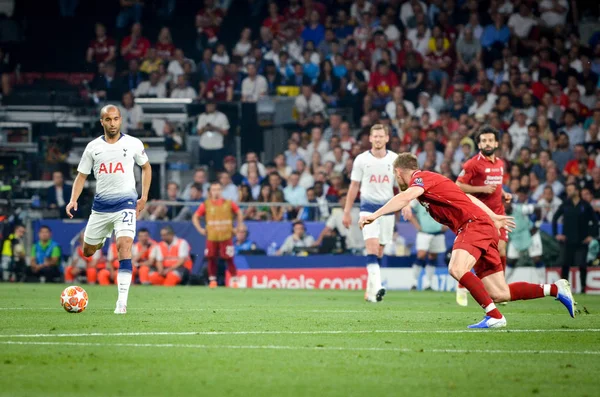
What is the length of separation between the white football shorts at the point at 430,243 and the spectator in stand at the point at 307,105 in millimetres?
6062

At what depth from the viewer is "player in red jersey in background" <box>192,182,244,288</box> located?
22781 millimetres

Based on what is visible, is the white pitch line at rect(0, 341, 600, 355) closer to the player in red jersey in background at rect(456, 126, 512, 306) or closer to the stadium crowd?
the player in red jersey in background at rect(456, 126, 512, 306)

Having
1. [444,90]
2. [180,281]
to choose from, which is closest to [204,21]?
[444,90]

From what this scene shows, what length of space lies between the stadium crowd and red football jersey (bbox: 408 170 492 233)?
1222 centimetres

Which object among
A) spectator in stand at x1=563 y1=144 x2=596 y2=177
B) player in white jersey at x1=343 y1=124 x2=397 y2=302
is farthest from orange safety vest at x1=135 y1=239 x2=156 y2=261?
spectator in stand at x1=563 y1=144 x2=596 y2=177

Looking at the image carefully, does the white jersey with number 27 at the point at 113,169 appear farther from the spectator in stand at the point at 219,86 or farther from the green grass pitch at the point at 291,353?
the spectator in stand at the point at 219,86

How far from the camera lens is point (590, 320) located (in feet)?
40.5

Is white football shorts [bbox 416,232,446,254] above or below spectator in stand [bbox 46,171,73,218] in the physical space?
below

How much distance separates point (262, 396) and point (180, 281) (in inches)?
684

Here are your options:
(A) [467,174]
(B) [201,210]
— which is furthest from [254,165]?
(A) [467,174]

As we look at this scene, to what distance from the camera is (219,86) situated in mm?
28094

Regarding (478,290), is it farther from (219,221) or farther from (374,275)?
(219,221)

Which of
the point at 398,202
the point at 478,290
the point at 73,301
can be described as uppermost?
the point at 398,202

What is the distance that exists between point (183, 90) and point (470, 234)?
59.0ft
